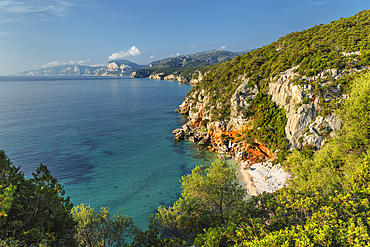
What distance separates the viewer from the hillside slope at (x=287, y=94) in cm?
3800

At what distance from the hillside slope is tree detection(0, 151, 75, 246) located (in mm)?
39952

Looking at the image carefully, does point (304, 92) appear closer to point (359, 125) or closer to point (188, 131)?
point (359, 125)

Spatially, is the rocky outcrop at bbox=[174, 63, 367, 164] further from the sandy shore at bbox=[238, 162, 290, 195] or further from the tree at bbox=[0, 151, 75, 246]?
the tree at bbox=[0, 151, 75, 246]

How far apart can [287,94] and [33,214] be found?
164 ft

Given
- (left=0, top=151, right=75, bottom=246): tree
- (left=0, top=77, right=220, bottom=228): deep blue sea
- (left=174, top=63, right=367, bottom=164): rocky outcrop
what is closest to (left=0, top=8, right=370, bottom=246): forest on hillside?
(left=0, top=151, right=75, bottom=246): tree

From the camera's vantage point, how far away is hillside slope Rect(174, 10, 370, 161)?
38.0 m

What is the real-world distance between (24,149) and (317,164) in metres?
66.9

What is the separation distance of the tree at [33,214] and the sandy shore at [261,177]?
29.5 metres

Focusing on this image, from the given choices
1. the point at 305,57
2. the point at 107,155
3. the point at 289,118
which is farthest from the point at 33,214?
the point at 305,57

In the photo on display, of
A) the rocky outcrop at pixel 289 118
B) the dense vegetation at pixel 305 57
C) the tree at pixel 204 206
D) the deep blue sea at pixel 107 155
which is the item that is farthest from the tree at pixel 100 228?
the dense vegetation at pixel 305 57

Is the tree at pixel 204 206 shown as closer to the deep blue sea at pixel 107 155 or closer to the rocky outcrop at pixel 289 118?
the deep blue sea at pixel 107 155

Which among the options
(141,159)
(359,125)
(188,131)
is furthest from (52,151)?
(359,125)

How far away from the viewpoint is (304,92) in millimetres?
40188

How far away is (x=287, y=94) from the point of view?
4434 centimetres
